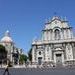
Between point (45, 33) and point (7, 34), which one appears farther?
point (7, 34)

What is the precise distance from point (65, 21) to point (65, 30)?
264 centimetres

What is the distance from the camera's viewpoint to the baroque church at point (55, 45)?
5919 centimetres

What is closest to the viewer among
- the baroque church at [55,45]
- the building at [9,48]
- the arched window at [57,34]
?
the baroque church at [55,45]

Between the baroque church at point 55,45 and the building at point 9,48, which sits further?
the building at point 9,48

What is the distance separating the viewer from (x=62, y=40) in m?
60.2

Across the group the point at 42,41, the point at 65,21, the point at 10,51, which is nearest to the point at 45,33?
the point at 42,41

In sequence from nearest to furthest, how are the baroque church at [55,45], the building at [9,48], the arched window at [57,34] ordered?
1. the baroque church at [55,45]
2. the arched window at [57,34]
3. the building at [9,48]

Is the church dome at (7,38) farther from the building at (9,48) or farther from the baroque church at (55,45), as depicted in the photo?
the baroque church at (55,45)

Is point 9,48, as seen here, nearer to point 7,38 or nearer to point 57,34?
point 7,38

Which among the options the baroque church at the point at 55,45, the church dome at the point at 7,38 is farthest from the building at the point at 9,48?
the baroque church at the point at 55,45

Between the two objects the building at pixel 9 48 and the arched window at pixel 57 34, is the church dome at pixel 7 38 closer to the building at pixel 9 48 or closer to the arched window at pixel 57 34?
the building at pixel 9 48

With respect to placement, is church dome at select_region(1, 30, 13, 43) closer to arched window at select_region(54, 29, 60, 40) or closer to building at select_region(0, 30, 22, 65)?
building at select_region(0, 30, 22, 65)

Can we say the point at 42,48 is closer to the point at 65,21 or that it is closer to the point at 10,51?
the point at 65,21

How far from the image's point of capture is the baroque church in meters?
59.2
